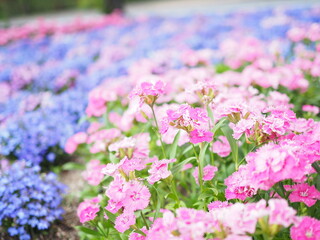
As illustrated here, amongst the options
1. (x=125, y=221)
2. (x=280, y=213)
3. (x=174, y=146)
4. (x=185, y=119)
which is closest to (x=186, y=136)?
(x=174, y=146)

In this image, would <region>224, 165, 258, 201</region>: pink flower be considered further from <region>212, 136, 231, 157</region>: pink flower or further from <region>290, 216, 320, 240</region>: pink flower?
<region>212, 136, 231, 157</region>: pink flower

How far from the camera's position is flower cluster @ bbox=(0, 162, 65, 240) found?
2.02 metres

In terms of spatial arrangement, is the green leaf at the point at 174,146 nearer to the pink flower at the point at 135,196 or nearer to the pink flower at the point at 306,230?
the pink flower at the point at 135,196

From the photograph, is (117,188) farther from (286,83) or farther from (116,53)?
(116,53)

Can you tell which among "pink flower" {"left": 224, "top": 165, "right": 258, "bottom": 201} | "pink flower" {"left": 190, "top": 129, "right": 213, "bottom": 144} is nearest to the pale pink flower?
"pink flower" {"left": 224, "top": 165, "right": 258, "bottom": 201}

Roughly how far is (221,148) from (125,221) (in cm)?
69

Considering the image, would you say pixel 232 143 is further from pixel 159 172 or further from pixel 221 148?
pixel 159 172

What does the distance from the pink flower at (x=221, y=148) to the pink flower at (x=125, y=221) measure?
0.63 m

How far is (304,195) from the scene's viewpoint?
1281 mm

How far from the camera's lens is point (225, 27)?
657cm

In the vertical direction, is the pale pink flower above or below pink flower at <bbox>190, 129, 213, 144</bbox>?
below

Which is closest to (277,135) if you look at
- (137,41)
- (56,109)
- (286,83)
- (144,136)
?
(144,136)

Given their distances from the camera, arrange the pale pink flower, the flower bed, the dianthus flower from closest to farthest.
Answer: the pale pink flower < the flower bed < the dianthus flower

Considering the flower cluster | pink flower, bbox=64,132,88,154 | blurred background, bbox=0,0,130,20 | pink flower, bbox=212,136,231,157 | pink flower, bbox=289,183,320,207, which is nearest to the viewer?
pink flower, bbox=289,183,320,207
